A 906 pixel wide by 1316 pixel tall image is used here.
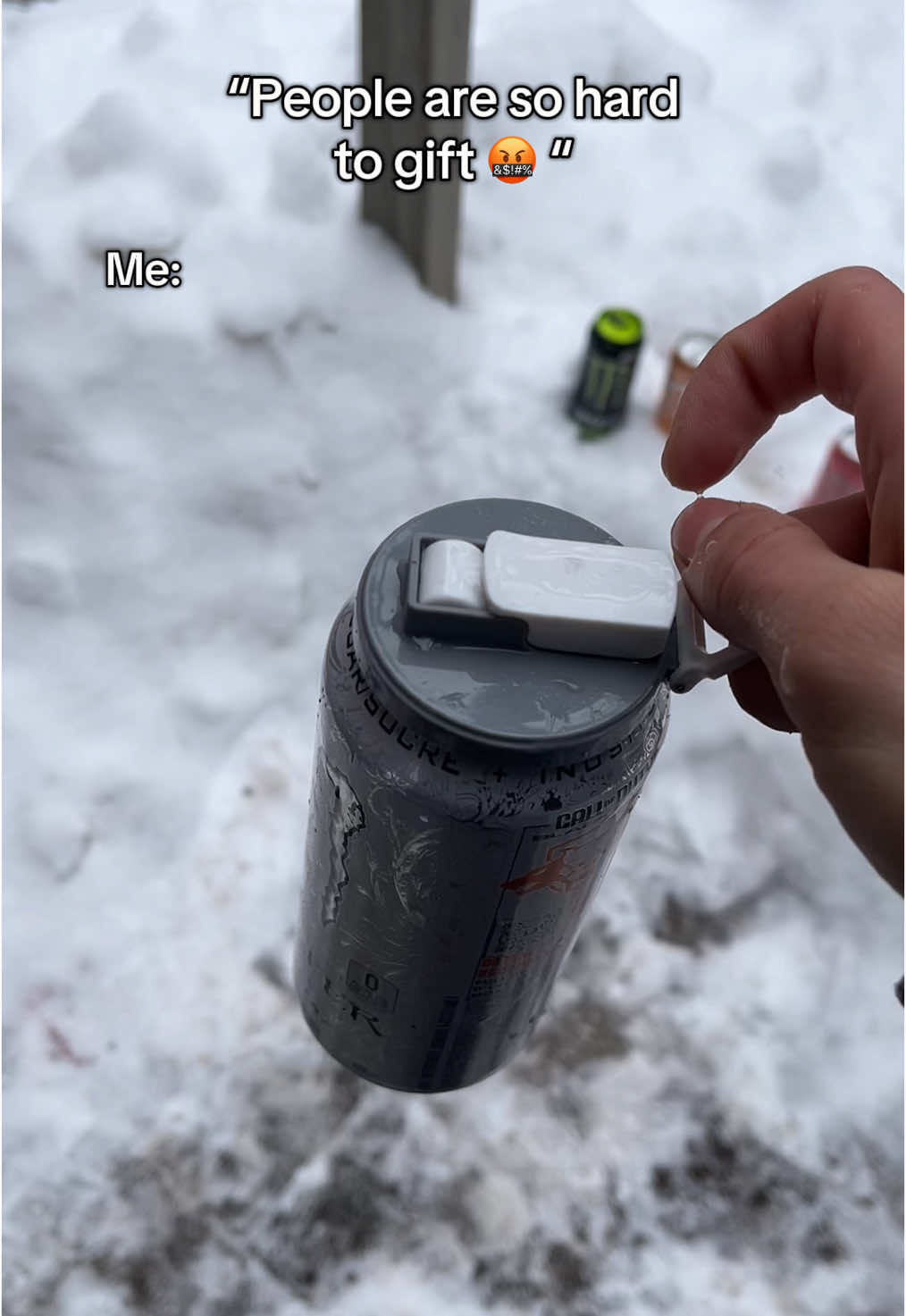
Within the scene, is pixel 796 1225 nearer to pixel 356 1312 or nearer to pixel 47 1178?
pixel 356 1312

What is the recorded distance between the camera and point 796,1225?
62.8 inches

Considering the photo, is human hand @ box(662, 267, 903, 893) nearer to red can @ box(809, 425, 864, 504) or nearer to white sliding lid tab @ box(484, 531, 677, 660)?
white sliding lid tab @ box(484, 531, 677, 660)

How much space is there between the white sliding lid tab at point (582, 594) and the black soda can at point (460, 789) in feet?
0.08

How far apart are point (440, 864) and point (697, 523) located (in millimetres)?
390

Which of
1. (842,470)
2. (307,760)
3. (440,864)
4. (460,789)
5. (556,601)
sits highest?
(556,601)

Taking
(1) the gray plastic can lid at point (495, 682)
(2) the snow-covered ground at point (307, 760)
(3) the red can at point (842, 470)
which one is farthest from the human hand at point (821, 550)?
(3) the red can at point (842, 470)

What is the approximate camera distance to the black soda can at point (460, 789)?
91 centimetres

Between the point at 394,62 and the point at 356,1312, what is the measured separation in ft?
6.99

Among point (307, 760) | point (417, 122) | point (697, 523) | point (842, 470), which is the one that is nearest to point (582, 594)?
point (697, 523)

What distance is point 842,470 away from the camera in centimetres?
215

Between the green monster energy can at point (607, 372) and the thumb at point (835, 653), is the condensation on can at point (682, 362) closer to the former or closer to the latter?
the green monster energy can at point (607, 372)

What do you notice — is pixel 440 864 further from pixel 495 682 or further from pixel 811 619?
pixel 811 619

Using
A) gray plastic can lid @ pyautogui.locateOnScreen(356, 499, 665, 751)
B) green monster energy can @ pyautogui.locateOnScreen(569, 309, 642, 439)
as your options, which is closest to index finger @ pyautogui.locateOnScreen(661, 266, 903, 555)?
gray plastic can lid @ pyautogui.locateOnScreen(356, 499, 665, 751)

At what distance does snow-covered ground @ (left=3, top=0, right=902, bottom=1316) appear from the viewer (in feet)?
5.11
